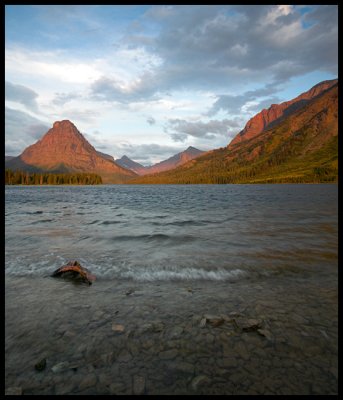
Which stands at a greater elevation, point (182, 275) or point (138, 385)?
point (182, 275)

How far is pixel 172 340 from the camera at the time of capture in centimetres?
697

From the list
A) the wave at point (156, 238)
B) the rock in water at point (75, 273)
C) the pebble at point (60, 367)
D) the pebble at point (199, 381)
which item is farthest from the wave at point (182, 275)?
the wave at point (156, 238)

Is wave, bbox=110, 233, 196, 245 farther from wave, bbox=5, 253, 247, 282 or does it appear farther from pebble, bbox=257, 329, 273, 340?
pebble, bbox=257, 329, 273, 340

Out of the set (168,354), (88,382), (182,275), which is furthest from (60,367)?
(182,275)

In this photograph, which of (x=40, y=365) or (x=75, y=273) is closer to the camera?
(x=40, y=365)

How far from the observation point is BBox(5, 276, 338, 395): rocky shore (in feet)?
17.8

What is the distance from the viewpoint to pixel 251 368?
5.85 metres

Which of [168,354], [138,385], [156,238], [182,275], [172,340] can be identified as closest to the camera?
[138,385]

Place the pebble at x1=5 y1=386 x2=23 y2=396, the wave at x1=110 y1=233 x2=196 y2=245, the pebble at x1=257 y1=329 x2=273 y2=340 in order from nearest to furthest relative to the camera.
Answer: the pebble at x1=5 y1=386 x2=23 y2=396, the pebble at x1=257 y1=329 x2=273 y2=340, the wave at x1=110 y1=233 x2=196 y2=245

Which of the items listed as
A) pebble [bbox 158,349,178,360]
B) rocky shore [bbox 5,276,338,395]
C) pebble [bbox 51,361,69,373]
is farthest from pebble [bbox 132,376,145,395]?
pebble [bbox 51,361,69,373]

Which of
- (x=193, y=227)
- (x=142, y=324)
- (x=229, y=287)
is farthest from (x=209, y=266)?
(x=193, y=227)

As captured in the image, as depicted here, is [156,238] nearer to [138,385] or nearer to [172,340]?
[172,340]

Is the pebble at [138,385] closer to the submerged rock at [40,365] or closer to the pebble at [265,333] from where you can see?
the submerged rock at [40,365]

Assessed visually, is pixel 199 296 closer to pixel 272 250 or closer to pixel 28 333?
Result: pixel 28 333
